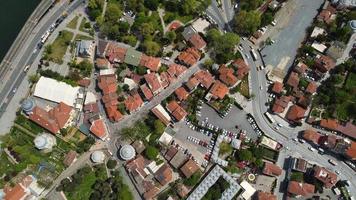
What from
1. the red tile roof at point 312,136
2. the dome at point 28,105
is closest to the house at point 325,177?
the red tile roof at point 312,136

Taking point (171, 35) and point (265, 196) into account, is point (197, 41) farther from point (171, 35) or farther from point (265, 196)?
point (265, 196)

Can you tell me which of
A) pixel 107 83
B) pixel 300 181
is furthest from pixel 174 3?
pixel 300 181

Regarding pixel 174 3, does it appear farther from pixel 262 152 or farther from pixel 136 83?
pixel 262 152

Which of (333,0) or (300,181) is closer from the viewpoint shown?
(300,181)

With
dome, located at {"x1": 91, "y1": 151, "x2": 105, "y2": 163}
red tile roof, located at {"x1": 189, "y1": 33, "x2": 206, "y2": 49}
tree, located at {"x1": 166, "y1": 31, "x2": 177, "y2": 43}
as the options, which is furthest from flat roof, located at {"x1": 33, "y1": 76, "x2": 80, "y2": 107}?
red tile roof, located at {"x1": 189, "y1": 33, "x2": 206, "y2": 49}

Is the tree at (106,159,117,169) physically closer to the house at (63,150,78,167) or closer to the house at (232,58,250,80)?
the house at (63,150,78,167)

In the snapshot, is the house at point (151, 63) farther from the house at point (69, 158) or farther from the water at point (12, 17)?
the water at point (12, 17)

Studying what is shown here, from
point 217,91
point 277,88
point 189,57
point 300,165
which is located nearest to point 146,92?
point 189,57
